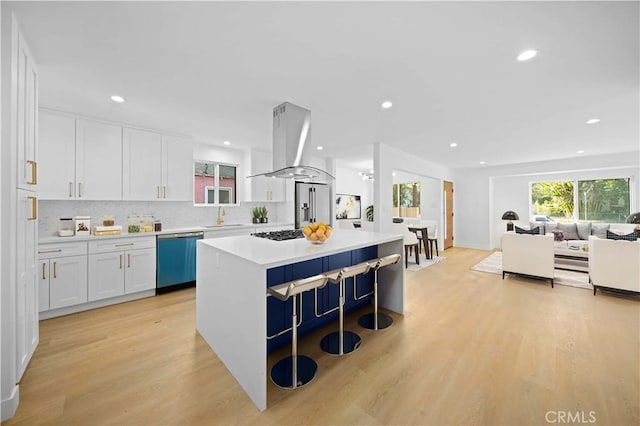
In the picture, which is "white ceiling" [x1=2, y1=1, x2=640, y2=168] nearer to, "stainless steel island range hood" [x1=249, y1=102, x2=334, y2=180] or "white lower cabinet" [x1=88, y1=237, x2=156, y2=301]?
"stainless steel island range hood" [x1=249, y1=102, x2=334, y2=180]

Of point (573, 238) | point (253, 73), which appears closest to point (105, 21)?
point (253, 73)

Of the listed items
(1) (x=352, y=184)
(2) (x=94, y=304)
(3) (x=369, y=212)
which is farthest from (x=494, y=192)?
(2) (x=94, y=304)

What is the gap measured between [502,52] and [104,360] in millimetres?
3911

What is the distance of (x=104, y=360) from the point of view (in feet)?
6.87

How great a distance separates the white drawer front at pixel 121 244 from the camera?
123 inches

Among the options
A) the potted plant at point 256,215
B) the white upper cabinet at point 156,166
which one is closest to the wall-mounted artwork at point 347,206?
the potted plant at point 256,215

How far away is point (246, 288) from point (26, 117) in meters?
1.96

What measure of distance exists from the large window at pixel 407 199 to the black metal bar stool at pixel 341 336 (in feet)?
20.7

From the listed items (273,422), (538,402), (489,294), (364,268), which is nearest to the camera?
(273,422)

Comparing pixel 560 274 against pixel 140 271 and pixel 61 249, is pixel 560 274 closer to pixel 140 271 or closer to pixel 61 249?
pixel 140 271

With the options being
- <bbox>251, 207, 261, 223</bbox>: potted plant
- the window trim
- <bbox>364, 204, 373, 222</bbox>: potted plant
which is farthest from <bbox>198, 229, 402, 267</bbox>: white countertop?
<bbox>364, 204, 373, 222</bbox>: potted plant

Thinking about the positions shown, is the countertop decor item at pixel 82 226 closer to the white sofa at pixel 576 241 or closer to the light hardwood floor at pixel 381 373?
the light hardwood floor at pixel 381 373

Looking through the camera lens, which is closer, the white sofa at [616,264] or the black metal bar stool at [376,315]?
the black metal bar stool at [376,315]

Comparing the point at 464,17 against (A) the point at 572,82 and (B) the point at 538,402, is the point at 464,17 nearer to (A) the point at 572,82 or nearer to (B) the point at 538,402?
(A) the point at 572,82
